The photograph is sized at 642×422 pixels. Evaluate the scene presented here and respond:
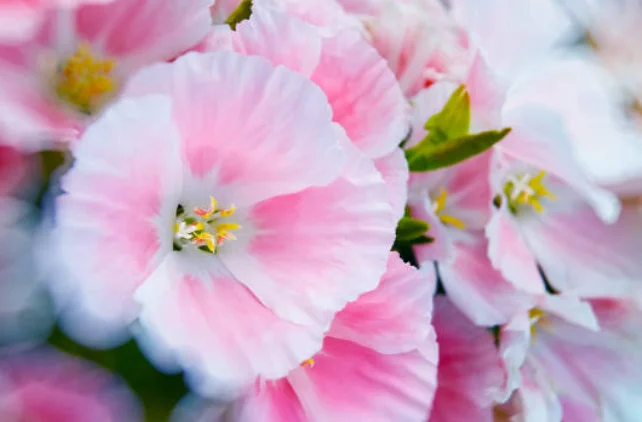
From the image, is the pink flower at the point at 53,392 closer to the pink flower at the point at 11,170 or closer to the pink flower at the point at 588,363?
the pink flower at the point at 11,170

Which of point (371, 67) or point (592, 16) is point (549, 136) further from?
point (592, 16)

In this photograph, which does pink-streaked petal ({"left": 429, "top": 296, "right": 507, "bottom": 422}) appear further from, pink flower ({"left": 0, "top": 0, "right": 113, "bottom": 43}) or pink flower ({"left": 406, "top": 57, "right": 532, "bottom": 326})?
pink flower ({"left": 0, "top": 0, "right": 113, "bottom": 43})

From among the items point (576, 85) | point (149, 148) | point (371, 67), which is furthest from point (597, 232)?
point (149, 148)

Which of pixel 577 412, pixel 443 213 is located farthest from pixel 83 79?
pixel 577 412

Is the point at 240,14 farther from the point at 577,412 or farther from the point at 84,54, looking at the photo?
the point at 577,412

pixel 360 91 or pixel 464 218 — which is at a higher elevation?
pixel 360 91

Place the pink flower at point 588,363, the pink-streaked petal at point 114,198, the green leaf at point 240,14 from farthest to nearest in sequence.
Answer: the pink flower at point 588,363, the green leaf at point 240,14, the pink-streaked petal at point 114,198

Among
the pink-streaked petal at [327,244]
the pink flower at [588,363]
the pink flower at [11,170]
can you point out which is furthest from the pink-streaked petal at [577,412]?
the pink flower at [11,170]
